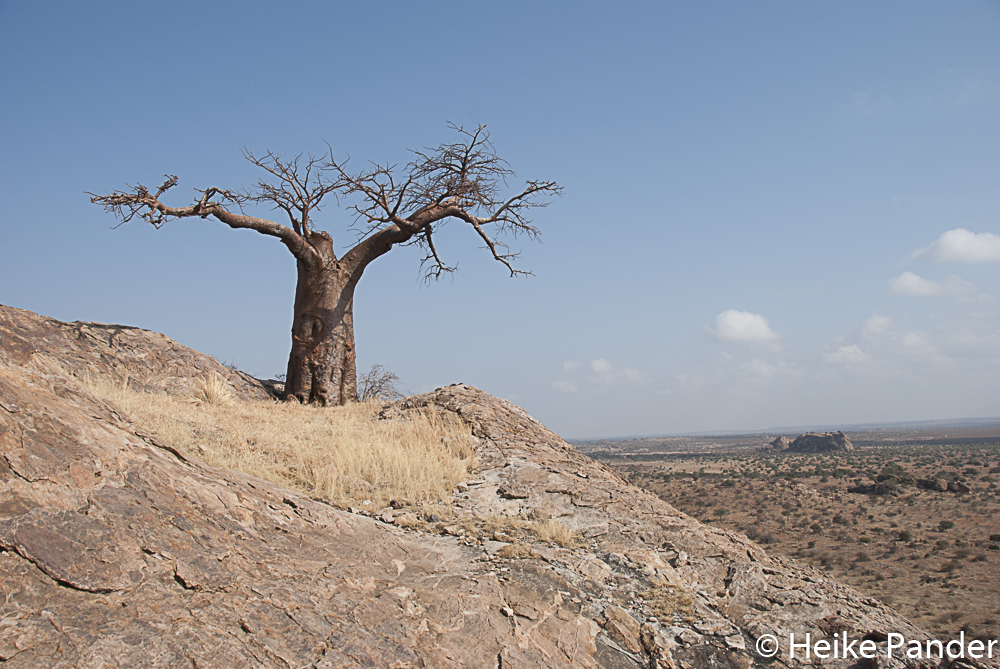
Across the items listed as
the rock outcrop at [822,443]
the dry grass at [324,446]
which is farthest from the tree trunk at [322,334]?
the rock outcrop at [822,443]

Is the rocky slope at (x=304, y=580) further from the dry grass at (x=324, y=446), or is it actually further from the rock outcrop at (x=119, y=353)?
the rock outcrop at (x=119, y=353)

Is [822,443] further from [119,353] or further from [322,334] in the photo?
[119,353]

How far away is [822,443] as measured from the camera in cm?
6931

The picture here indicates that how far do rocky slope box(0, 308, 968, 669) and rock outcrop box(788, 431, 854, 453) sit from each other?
72.3 metres

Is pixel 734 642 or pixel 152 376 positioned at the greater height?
pixel 152 376

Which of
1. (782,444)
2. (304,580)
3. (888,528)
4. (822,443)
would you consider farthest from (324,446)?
(782,444)

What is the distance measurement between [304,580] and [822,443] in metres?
77.8

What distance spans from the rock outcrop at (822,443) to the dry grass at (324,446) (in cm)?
7137

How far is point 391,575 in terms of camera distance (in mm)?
3674

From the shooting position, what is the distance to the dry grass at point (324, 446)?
5.57 meters

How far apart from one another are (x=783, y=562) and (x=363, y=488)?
3.96m

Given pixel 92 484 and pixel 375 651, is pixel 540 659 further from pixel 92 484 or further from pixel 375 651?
pixel 92 484

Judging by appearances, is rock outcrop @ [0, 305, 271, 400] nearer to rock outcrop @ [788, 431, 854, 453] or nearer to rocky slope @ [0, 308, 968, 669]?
rocky slope @ [0, 308, 968, 669]

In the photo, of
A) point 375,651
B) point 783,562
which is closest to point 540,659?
point 375,651
